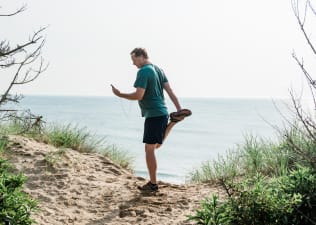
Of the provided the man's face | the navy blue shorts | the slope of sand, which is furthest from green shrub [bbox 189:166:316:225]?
the man's face

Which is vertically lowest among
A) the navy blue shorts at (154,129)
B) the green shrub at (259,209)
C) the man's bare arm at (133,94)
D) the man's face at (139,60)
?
the green shrub at (259,209)

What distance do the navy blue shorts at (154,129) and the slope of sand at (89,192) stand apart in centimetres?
72

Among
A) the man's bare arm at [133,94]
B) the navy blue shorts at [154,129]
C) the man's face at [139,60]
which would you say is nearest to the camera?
the man's bare arm at [133,94]

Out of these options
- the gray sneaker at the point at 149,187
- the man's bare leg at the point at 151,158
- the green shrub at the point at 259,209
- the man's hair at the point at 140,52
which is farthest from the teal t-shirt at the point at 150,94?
the green shrub at the point at 259,209

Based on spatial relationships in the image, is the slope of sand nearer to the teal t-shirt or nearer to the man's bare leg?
the man's bare leg

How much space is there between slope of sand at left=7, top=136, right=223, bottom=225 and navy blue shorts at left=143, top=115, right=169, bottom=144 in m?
0.72

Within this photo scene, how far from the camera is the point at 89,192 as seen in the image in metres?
7.51

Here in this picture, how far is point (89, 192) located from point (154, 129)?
1.26m

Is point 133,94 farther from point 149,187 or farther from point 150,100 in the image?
point 149,187

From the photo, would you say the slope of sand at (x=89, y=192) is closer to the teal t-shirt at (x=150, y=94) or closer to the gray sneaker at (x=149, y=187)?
the gray sneaker at (x=149, y=187)

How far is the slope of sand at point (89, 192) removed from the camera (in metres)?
6.50

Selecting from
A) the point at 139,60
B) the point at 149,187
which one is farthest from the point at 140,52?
the point at 149,187

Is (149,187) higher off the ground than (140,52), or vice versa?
(140,52)

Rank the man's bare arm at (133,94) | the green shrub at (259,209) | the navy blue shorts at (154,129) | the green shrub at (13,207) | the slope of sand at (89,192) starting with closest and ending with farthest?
the green shrub at (13,207) → the green shrub at (259,209) → the slope of sand at (89,192) → the man's bare arm at (133,94) → the navy blue shorts at (154,129)
